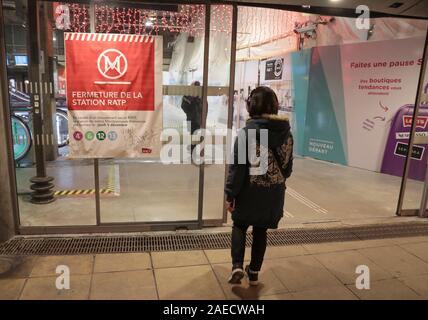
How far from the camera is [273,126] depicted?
260 centimetres

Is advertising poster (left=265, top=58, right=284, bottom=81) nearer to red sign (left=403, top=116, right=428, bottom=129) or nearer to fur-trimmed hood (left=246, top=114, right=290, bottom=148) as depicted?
red sign (left=403, top=116, right=428, bottom=129)

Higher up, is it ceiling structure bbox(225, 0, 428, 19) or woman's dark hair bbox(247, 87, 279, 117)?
ceiling structure bbox(225, 0, 428, 19)

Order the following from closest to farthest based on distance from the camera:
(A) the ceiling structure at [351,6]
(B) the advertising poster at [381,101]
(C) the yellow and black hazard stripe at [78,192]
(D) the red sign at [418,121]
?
1. (A) the ceiling structure at [351,6]
2. (C) the yellow and black hazard stripe at [78,192]
3. (D) the red sign at [418,121]
4. (B) the advertising poster at [381,101]

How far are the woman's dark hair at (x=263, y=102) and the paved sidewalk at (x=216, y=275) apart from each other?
4.63 feet

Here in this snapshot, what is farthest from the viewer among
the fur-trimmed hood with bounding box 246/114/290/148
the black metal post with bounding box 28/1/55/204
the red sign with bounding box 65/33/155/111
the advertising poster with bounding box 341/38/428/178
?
the advertising poster with bounding box 341/38/428/178

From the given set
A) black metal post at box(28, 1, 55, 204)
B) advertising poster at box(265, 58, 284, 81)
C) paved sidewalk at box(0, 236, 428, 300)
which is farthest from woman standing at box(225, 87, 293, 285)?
advertising poster at box(265, 58, 284, 81)

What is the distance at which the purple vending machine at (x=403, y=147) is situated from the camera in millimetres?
6379

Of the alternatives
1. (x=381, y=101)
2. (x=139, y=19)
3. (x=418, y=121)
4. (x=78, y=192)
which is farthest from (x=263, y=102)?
(x=381, y=101)

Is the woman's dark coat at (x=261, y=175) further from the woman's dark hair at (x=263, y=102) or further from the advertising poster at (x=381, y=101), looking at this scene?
the advertising poster at (x=381, y=101)

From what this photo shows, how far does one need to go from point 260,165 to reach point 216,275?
3.56 ft

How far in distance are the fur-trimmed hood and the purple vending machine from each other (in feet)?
15.6

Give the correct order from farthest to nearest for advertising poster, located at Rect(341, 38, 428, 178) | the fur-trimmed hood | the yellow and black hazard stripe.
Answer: advertising poster, located at Rect(341, 38, 428, 178), the yellow and black hazard stripe, the fur-trimmed hood

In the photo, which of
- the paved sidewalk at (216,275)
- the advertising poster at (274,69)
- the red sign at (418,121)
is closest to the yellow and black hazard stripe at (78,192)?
the paved sidewalk at (216,275)

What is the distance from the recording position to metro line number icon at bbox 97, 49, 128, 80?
336 centimetres
